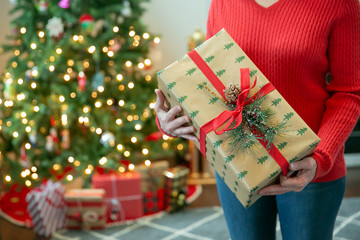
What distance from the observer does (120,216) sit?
8.67 ft

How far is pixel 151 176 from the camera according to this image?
2.86 metres

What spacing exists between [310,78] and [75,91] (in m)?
1.88

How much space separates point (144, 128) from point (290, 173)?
2.01 m

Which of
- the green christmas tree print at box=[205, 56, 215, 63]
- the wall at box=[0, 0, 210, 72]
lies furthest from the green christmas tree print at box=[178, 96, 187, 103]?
the wall at box=[0, 0, 210, 72]

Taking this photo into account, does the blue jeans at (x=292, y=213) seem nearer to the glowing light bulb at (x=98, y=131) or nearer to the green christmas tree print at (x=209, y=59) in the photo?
the green christmas tree print at (x=209, y=59)

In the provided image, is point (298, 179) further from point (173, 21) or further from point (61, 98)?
point (173, 21)

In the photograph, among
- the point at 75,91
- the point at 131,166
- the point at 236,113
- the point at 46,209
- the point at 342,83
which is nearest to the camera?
the point at 236,113

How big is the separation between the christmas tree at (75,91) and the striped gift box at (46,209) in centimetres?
20

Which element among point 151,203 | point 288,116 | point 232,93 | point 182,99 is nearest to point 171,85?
point 182,99

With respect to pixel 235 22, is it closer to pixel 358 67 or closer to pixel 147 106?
pixel 358 67

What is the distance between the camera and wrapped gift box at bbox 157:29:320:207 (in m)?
0.86

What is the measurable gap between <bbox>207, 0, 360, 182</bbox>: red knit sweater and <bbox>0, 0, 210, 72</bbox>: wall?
2410 millimetres

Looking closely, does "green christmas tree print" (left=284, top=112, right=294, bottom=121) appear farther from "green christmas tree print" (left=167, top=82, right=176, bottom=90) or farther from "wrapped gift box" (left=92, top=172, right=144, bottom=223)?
"wrapped gift box" (left=92, top=172, right=144, bottom=223)

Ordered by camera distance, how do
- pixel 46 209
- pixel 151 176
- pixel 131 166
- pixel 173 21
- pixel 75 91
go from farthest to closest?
pixel 173 21 < pixel 151 176 < pixel 131 166 < pixel 75 91 < pixel 46 209
